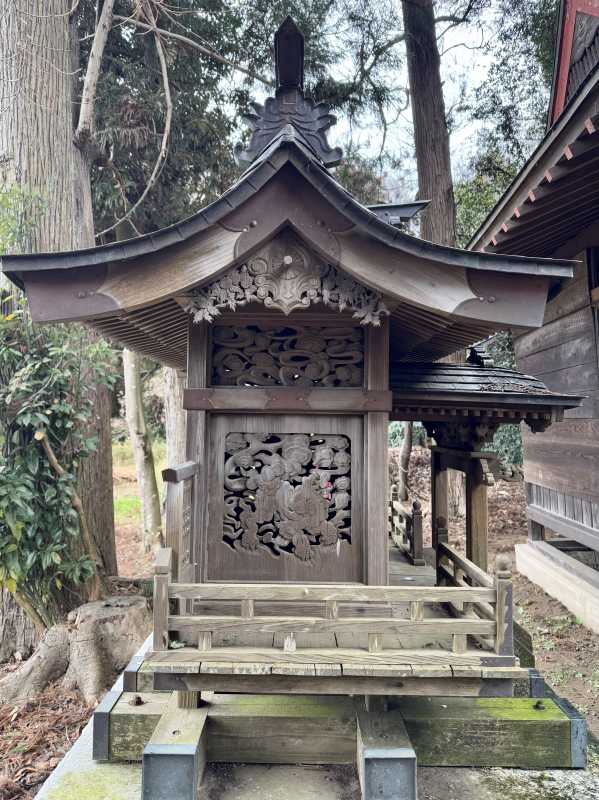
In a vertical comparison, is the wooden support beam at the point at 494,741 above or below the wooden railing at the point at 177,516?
below

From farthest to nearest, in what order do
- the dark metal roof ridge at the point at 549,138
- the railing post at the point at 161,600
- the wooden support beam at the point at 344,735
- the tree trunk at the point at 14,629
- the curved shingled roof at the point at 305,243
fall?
the tree trunk at the point at 14,629 < the dark metal roof ridge at the point at 549,138 < the wooden support beam at the point at 344,735 < the curved shingled roof at the point at 305,243 < the railing post at the point at 161,600

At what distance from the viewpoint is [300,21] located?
9.06 m

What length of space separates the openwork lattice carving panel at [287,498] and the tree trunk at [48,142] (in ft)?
10.9


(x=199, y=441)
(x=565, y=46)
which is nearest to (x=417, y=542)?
(x=199, y=441)

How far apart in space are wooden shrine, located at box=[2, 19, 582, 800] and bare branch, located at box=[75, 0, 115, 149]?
3.51 metres

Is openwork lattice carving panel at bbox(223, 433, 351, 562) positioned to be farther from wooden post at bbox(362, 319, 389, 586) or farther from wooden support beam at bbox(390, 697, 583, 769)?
wooden support beam at bbox(390, 697, 583, 769)

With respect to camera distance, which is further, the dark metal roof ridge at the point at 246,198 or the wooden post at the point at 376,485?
the wooden post at the point at 376,485

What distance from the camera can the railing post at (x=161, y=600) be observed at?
2467 mm

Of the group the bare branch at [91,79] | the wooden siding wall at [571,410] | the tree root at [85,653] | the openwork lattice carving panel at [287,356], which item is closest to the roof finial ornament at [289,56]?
the openwork lattice carving panel at [287,356]

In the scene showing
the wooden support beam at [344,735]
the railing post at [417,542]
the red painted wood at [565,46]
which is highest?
the red painted wood at [565,46]

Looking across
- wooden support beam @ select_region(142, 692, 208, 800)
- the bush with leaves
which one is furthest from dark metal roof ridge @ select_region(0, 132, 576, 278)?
wooden support beam @ select_region(142, 692, 208, 800)

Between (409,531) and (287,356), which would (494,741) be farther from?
(287,356)

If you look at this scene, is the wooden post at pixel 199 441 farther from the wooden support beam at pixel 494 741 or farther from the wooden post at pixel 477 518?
the wooden post at pixel 477 518

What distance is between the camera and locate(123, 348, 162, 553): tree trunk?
30.7 ft
